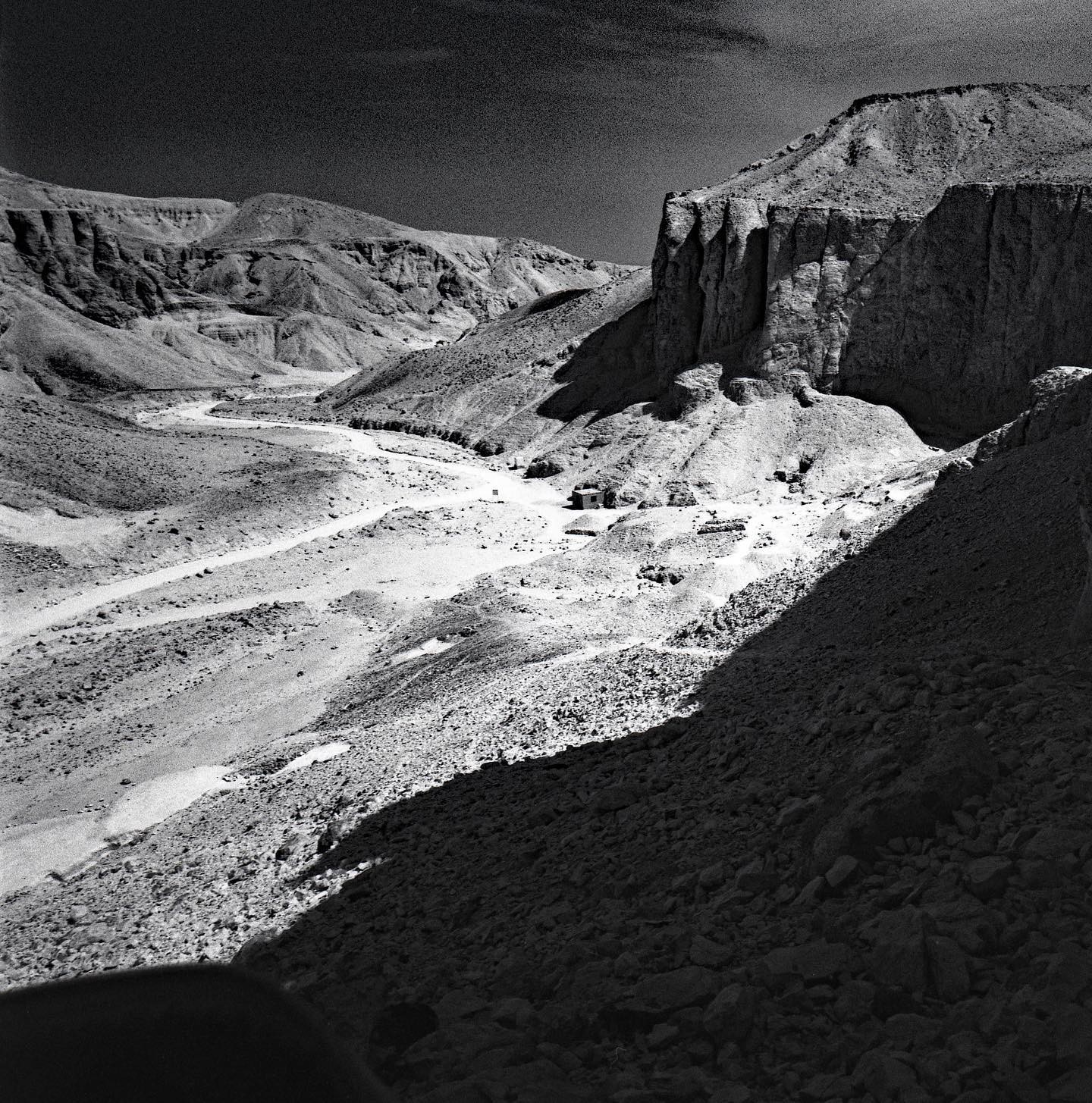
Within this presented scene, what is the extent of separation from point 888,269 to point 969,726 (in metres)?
36.8

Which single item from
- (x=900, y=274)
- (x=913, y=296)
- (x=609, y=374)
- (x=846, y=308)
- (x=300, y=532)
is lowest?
(x=300, y=532)

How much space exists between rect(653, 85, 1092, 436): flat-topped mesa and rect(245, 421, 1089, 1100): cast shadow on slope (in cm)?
2601

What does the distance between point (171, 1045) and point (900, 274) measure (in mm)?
41016

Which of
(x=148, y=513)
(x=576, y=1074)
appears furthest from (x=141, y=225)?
(x=576, y=1074)

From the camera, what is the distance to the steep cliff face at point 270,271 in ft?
341

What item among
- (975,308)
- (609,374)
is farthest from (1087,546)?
(609,374)

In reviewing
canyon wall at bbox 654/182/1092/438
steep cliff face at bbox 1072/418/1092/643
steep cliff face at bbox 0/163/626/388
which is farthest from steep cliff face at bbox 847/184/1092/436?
steep cliff face at bbox 0/163/626/388

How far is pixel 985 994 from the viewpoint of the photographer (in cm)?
538

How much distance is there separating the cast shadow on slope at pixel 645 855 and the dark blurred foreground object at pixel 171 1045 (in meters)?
0.48

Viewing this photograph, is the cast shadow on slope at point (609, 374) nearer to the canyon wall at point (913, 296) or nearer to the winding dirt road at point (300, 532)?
the canyon wall at point (913, 296)

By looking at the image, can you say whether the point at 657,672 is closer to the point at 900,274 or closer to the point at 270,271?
the point at 900,274

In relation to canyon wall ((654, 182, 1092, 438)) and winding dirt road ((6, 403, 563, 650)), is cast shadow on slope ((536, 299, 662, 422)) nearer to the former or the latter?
canyon wall ((654, 182, 1092, 438))

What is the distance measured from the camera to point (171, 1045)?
541cm

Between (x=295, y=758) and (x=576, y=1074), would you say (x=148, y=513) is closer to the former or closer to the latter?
(x=295, y=758)
